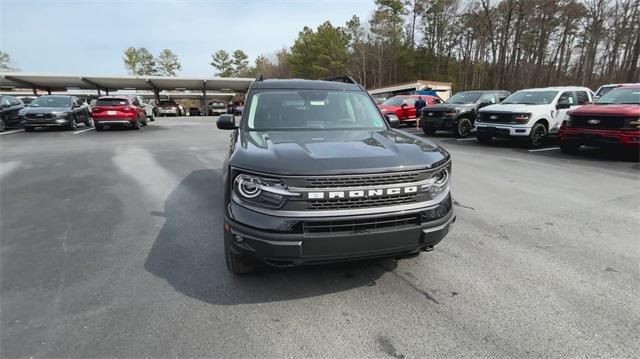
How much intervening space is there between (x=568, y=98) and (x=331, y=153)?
483 inches

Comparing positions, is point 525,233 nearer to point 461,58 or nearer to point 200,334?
point 200,334

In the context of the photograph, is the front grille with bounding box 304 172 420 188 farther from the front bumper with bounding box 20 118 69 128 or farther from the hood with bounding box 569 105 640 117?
the front bumper with bounding box 20 118 69 128

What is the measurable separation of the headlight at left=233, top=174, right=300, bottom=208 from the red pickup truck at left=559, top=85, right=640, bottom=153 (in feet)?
32.6

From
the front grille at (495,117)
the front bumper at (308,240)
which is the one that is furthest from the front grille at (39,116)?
the front grille at (495,117)

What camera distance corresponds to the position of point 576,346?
2211mm

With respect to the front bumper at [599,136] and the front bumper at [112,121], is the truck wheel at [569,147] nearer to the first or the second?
the front bumper at [599,136]

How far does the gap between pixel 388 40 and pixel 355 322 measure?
178 feet

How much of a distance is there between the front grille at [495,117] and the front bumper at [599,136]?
5.00 ft

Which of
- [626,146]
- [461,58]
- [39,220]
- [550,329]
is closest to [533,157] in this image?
[626,146]

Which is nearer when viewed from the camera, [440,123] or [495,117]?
[495,117]

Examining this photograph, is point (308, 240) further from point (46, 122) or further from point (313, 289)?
point (46, 122)

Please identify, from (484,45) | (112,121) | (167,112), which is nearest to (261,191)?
(112,121)

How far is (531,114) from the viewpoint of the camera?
1066 cm

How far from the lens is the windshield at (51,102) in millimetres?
15828
